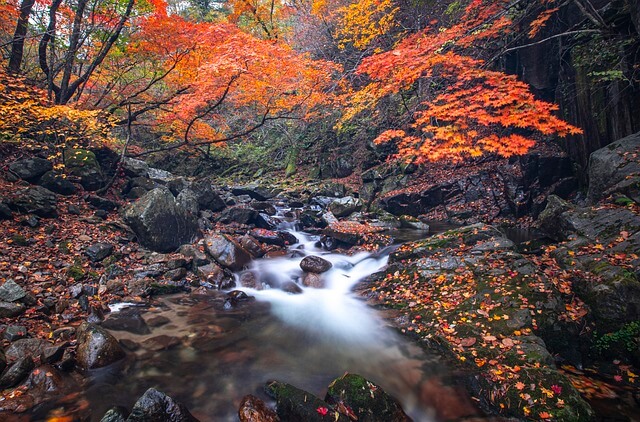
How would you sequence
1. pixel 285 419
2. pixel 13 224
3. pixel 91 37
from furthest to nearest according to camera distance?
pixel 91 37
pixel 13 224
pixel 285 419

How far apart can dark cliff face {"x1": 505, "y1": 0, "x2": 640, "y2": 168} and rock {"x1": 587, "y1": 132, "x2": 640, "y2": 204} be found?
112cm

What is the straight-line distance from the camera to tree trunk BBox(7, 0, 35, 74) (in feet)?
32.2

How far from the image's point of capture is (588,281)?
215 inches

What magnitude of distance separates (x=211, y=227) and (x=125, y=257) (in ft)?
11.7

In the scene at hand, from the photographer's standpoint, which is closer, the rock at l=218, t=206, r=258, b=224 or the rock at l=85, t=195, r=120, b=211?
the rock at l=85, t=195, r=120, b=211

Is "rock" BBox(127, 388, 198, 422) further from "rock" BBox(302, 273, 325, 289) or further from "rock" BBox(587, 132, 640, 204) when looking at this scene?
"rock" BBox(587, 132, 640, 204)

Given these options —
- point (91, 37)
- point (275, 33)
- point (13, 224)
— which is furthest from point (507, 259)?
point (275, 33)

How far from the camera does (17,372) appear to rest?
4.24m

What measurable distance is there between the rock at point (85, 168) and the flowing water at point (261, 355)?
6.24 meters

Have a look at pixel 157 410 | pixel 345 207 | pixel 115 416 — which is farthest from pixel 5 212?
pixel 345 207

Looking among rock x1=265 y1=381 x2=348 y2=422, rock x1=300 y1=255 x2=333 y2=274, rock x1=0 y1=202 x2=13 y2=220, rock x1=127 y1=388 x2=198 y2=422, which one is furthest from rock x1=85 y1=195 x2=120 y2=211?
rock x1=265 y1=381 x2=348 y2=422

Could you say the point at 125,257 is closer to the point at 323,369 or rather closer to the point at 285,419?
the point at 323,369

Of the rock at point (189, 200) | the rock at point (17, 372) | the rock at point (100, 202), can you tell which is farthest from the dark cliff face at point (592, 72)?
the rock at point (100, 202)

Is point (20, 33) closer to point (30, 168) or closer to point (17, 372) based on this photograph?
point (30, 168)
